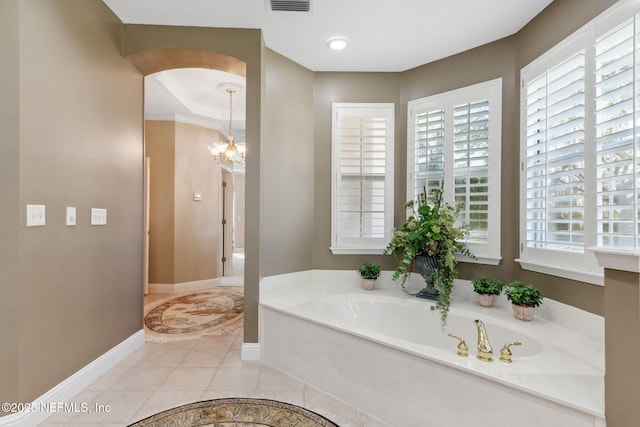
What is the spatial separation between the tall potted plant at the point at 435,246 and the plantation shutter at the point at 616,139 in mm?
931

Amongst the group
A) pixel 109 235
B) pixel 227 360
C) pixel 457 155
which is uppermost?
pixel 457 155

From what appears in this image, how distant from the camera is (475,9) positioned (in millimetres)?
2207

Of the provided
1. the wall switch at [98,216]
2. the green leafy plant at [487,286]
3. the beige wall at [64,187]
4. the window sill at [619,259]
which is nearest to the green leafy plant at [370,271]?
the green leafy plant at [487,286]

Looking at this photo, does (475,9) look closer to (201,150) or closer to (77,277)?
(77,277)

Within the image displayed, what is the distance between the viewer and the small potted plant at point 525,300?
6.84 feet

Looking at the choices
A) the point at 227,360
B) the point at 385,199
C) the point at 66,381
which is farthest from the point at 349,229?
the point at 66,381

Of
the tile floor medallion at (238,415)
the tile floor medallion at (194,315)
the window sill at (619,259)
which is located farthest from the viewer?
the tile floor medallion at (194,315)

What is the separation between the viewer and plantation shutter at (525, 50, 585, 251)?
1.86 meters

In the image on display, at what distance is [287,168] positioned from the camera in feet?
9.64

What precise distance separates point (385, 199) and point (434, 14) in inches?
61.8

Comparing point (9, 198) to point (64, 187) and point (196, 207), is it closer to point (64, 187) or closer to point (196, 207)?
point (64, 187)

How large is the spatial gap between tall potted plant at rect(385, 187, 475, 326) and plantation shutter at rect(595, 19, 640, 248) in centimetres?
93

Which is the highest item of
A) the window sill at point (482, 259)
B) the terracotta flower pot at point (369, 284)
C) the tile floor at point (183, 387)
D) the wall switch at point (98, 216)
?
the wall switch at point (98, 216)

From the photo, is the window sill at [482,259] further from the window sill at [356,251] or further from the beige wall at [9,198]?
the beige wall at [9,198]
